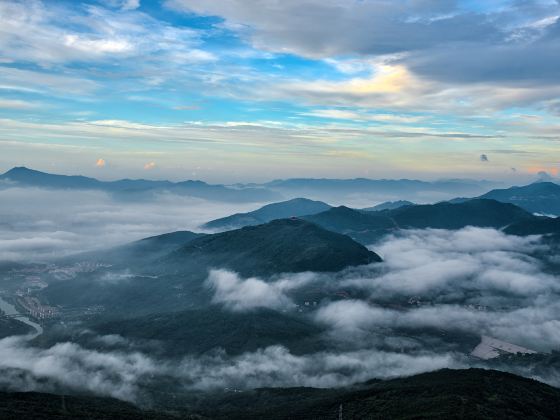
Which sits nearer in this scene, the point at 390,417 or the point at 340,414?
the point at 390,417

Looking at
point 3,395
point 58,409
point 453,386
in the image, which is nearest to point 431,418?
point 453,386

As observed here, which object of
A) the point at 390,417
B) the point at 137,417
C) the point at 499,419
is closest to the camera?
the point at 499,419

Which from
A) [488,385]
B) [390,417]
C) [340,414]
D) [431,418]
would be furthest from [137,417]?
[488,385]

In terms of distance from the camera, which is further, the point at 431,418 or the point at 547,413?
the point at 547,413

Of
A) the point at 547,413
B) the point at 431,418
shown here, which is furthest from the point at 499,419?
the point at 547,413

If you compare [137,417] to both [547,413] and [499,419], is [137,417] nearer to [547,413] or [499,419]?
[499,419]

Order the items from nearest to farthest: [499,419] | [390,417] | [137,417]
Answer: [499,419]
[390,417]
[137,417]

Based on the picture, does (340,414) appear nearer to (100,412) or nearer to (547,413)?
(547,413)

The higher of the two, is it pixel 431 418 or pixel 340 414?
pixel 431 418
